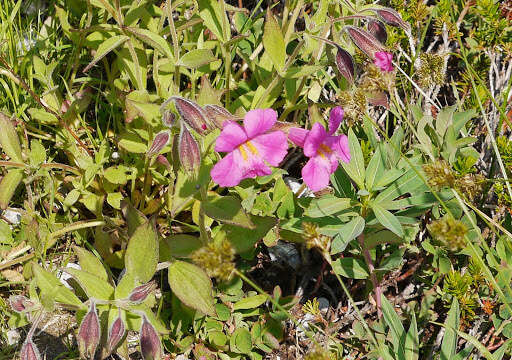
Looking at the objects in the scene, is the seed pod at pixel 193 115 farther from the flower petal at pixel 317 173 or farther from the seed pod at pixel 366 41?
the seed pod at pixel 366 41

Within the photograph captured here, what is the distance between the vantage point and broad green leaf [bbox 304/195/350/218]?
2266 millimetres

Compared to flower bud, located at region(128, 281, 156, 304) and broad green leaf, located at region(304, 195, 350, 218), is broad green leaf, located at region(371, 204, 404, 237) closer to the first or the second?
broad green leaf, located at region(304, 195, 350, 218)

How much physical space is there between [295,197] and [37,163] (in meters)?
1.18

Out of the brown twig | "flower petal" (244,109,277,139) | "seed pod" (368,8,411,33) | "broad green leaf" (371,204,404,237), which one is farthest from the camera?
the brown twig

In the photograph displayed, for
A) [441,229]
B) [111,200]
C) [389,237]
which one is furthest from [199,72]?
[441,229]

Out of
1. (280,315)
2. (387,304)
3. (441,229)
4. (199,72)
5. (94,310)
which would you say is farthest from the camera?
(199,72)

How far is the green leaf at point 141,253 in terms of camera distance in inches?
84.7

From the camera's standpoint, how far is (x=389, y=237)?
2.38 metres

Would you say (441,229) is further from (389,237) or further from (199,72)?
(199,72)

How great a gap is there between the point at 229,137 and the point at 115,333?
29.9 inches

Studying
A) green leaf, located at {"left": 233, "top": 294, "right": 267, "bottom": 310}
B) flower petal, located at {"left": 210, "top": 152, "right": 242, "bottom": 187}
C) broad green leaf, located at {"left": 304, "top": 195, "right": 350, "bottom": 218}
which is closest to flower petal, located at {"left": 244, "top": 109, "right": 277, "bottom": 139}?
flower petal, located at {"left": 210, "top": 152, "right": 242, "bottom": 187}

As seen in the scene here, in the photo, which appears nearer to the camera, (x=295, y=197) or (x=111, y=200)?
(x=295, y=197)

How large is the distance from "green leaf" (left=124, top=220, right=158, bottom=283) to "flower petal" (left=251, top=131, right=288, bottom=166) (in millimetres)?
490

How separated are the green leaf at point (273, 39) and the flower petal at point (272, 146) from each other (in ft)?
1.78
